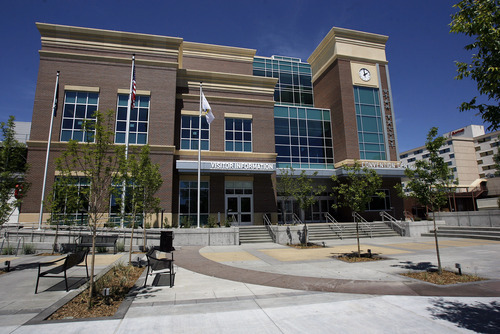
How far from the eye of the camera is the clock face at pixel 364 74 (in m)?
31.6

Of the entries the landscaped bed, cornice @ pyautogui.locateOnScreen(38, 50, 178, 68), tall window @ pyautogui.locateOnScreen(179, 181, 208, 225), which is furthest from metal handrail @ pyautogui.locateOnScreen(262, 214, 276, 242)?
cornice @ pyautogui.locateOnScreen(38, 50, 178, 68)

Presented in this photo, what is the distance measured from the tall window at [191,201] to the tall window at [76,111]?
863cm

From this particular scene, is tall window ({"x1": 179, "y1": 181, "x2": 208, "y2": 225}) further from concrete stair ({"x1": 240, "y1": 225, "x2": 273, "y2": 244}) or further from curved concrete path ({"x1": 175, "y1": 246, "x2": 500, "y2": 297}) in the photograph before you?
curved concrete path ({"x1": 175, "y1": 246, "x2": 500, "y2": 297})

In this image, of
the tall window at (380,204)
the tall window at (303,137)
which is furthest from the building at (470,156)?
the tall window at (303,137)

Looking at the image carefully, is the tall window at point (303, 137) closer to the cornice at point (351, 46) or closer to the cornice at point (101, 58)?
the cornice at point (351, 46)

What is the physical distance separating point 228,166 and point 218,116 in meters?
5.58

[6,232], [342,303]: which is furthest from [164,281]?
[6,232]

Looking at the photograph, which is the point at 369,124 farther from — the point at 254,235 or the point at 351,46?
the point at 254,235

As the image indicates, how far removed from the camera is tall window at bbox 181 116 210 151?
81.1ft

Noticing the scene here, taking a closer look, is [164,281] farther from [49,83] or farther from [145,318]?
[49,83]

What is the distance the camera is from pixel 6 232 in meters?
15.0

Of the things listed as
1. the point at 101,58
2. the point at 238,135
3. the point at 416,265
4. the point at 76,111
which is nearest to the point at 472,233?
the point at 416,265

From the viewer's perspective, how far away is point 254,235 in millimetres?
20891

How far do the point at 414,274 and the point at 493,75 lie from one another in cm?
656
